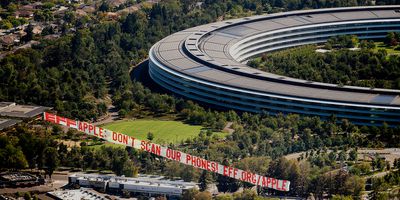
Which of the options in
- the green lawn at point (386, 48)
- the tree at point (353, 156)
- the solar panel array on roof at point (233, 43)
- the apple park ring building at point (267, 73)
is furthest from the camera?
the green lawn at point (386, 48)

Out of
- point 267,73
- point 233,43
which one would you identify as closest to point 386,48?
point 233,43

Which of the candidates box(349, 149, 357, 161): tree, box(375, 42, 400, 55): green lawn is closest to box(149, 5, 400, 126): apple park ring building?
box(375, 42, 400, 55): green lawn

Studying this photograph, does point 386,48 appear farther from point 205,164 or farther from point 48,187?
point 48,187

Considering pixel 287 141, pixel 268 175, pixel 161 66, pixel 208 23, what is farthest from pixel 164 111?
pixel 208 23

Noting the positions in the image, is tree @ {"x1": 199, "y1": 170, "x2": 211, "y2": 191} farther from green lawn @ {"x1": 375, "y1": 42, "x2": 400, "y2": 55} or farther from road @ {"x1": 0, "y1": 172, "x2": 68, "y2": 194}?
green lawn @ {"x1": 375, "y1": 42, "x2": 400, "y2": 55}

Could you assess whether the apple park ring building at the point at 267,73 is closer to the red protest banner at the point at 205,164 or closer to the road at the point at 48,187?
the red protest banner at the point at 205,164

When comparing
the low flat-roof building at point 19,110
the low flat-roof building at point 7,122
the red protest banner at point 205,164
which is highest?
Result: the red protest banner at point 205,164

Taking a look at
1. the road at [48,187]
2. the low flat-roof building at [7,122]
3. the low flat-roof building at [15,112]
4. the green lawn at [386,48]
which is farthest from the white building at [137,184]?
the green lawn at [386,48]
